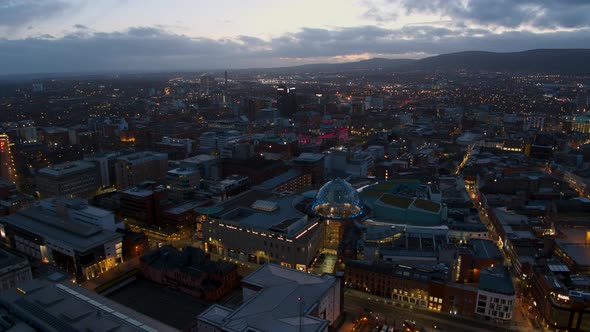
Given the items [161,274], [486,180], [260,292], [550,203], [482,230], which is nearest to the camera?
[260,292]

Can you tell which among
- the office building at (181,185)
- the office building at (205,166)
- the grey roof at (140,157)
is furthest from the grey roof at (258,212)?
the grey roof at (140,157)

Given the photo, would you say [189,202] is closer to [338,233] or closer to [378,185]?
[338,233]

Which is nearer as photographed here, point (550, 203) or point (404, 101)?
point (550, 203)

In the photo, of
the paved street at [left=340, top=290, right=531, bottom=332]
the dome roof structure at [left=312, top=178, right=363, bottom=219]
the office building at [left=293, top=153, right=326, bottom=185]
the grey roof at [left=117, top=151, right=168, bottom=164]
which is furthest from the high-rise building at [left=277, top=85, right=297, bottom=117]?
the paved street at [left=340, top=290, right=531, bottom=332]

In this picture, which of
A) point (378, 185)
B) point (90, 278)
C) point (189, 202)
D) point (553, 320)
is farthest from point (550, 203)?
point (90, 278)

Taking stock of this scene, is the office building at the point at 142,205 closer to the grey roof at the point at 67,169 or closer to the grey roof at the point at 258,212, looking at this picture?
the grey roof at the point at 258,212

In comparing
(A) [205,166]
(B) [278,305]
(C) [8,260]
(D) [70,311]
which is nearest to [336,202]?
(B) [278,305]

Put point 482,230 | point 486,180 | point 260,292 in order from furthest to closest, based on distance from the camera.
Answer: point 486,180, point 482,230, point 260,292

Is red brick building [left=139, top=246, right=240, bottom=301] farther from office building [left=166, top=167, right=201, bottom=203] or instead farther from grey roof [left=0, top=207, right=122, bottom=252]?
office building [left=166, top=167, right=201, bottom=203]
